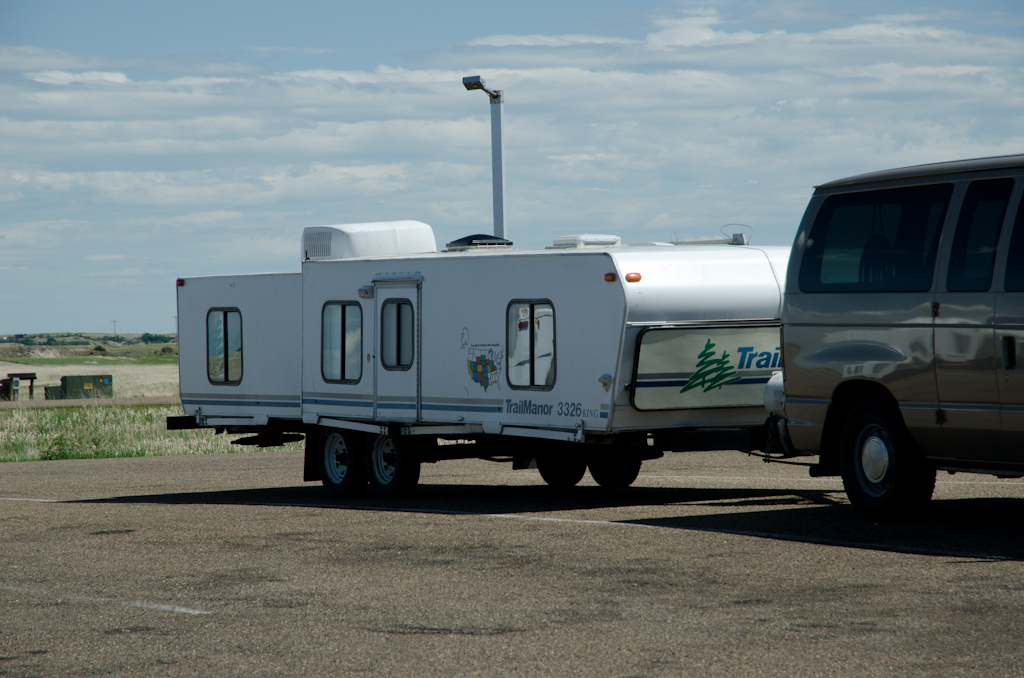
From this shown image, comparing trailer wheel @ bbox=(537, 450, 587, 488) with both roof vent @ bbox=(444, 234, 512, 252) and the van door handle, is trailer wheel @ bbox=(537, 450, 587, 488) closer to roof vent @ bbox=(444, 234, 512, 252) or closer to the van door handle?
roof vent @ bbox=(444, 234, 512, 252)

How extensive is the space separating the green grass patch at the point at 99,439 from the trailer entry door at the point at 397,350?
1223 cm

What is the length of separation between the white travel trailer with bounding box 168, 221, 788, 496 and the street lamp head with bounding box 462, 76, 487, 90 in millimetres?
5493

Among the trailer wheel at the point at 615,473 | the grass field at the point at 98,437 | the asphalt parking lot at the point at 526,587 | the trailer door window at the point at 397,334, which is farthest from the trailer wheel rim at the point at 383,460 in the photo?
the grass field at the point at 98,437

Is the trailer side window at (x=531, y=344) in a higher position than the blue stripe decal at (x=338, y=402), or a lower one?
higher

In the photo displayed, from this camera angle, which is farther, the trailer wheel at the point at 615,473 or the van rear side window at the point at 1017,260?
the trailer wheel at the point at 615,473

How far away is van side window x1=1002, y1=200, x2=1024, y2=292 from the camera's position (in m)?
8.89

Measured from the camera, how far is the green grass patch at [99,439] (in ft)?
84.3

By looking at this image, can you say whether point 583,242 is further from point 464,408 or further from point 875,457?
point 875,457

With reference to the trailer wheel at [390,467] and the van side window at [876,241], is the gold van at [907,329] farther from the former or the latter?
the trailer wheel at [390,467]

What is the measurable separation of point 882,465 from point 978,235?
199 centimetres

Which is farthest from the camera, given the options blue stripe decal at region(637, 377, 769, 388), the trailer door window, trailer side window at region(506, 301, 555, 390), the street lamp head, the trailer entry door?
the street lamp head

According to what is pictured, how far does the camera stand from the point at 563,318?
1248 centimetres

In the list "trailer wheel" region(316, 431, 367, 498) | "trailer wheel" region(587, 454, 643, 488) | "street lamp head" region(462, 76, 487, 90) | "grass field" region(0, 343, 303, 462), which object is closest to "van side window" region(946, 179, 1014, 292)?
"trailer wheel" region(587, 454, 643, 488)

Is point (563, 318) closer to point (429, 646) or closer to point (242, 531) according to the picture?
point (242, 531)
